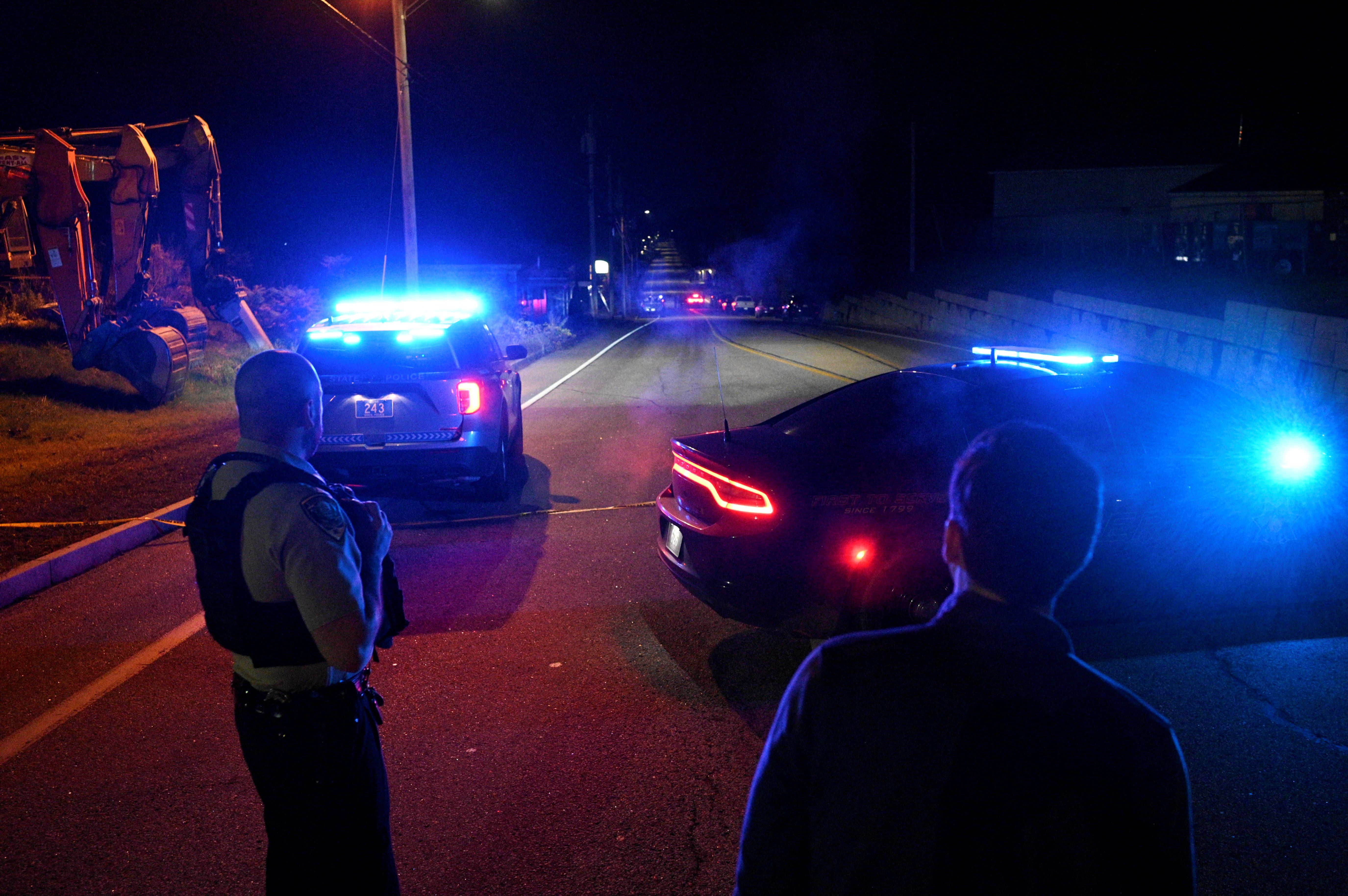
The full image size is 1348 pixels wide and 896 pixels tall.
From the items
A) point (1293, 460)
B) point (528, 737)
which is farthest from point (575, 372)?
point (528, 737)

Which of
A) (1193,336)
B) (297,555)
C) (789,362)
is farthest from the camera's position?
(789,362)

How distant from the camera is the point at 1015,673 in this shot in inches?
58.0

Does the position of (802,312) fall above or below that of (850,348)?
above

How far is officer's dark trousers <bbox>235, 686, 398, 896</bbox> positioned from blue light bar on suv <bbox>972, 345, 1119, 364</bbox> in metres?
4.51

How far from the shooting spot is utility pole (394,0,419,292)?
64.3ft

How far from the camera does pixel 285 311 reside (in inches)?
1124

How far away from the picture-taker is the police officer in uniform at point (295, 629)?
2363 millimetres

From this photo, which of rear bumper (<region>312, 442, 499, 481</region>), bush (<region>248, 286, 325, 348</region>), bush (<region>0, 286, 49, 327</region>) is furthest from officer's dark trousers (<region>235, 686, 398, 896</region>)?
bush (<region>248, 286, 325, 348</region>)

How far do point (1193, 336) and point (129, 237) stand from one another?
63.5 ft

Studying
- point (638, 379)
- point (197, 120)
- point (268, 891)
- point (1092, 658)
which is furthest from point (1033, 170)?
point (268, 891)

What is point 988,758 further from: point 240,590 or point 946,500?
point 946,500

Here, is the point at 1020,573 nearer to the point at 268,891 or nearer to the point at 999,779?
the point at 999,779

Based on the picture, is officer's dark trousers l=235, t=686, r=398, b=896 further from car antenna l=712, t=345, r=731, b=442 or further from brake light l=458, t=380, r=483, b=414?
brake light l=458, t=380, r=483, b=414

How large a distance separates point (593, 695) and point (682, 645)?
0.79m
